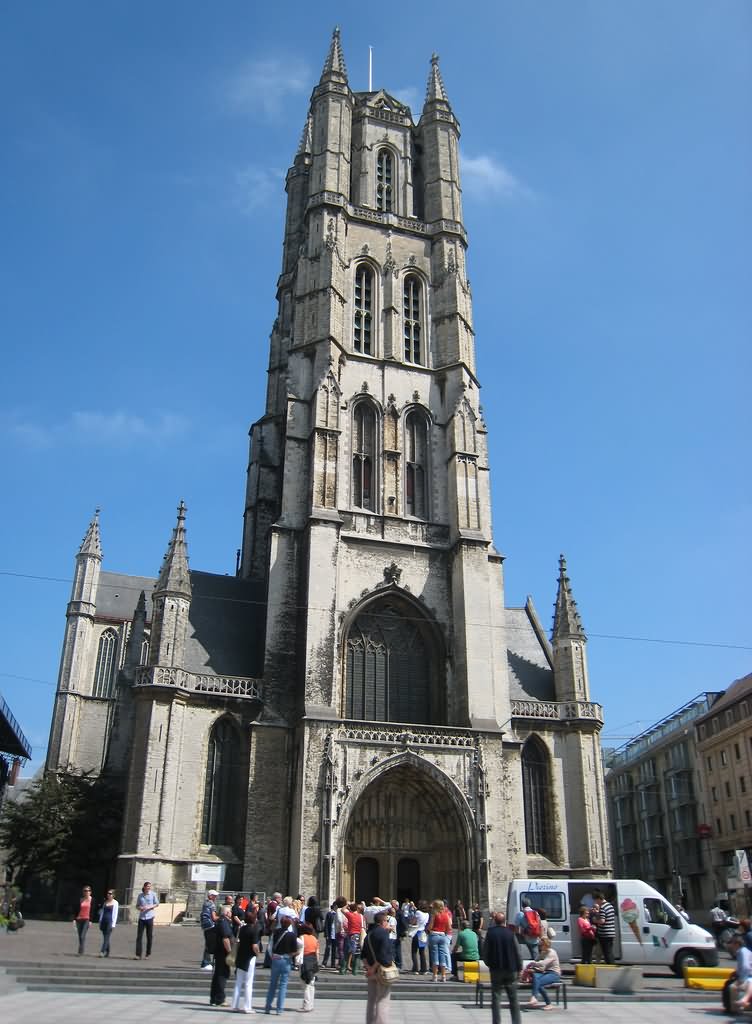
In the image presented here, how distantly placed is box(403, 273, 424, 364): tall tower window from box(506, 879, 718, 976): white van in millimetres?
24452

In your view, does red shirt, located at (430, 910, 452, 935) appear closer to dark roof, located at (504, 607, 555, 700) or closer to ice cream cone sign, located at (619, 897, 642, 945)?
ice cream cone sign, located at (619, 897, 642, 945)

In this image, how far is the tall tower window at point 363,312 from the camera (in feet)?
123

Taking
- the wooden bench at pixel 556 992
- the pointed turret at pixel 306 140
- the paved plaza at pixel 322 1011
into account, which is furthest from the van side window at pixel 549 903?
the pointed turret at pixel 306 140

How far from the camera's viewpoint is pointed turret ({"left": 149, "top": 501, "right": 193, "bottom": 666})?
29.5m

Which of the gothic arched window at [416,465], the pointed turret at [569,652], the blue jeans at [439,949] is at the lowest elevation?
the blue jeans at [439,949]

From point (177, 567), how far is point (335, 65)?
89.6 feet

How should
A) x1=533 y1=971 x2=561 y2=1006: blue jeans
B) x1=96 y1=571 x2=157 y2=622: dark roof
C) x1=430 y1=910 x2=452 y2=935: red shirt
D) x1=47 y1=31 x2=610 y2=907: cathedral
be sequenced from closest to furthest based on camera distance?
x1=533 y1=971 x2=561 y2=1006: blue jeans → x1=430 y1=910 x2=452 y2=935: red shirt → x1=47 y1=31 x2=610 y2=907: cathedral → x1=96 y1=571 x2=157 y2=622: dark roof

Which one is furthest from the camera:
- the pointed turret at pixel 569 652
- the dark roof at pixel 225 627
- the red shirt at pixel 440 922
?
the pointed turret at pixel 569 652

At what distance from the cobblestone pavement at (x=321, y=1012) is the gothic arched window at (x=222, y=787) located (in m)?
15.4

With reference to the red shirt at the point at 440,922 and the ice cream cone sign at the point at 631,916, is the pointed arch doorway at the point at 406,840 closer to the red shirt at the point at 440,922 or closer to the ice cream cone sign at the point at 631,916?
the ice cream cone sign at the point at 631,916

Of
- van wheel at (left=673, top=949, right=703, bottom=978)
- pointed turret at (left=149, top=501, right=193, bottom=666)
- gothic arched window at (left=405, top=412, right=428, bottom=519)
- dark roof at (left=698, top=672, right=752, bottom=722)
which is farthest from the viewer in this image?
dark roof at (left=698, top=672, right=752, bottom=722)

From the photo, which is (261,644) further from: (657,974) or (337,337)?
(657,974)

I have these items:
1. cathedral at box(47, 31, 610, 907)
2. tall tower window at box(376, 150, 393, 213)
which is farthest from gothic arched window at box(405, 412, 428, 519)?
tall tower window at box(376, 150, 393, 213)

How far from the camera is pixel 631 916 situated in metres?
17.5
